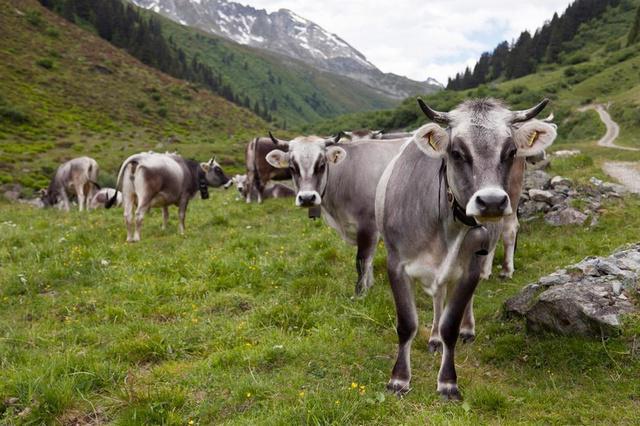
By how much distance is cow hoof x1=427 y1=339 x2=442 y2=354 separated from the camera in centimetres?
602

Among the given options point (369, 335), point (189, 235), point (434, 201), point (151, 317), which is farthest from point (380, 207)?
point (189, 235)

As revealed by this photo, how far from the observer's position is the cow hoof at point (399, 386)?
16.0ft

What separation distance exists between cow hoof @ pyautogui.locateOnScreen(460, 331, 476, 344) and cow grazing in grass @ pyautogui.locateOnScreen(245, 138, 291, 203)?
13297mm

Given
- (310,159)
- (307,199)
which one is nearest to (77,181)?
(310,159)

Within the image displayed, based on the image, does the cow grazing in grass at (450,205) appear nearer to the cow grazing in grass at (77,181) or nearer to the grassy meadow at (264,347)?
the grassy meadow at (264,347)

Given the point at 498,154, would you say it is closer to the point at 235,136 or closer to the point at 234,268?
the point at 234,268

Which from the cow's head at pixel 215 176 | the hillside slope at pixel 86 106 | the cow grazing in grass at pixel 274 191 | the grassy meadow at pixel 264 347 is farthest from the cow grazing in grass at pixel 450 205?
the hillside slope at pixel 86 106

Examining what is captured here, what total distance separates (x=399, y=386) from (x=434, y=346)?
1304 millimetres

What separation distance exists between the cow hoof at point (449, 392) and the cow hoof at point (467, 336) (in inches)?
61.2

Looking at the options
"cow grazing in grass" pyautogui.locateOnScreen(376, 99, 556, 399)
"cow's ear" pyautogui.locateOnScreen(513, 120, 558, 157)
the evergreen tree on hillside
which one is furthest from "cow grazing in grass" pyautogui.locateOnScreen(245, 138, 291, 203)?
the evergreen tree on hillside

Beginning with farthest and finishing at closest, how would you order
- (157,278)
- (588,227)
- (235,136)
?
(235,136), (588,227), (157,278)

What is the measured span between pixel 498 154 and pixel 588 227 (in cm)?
791

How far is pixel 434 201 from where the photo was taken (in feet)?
16.0

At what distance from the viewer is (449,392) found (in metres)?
4.79
